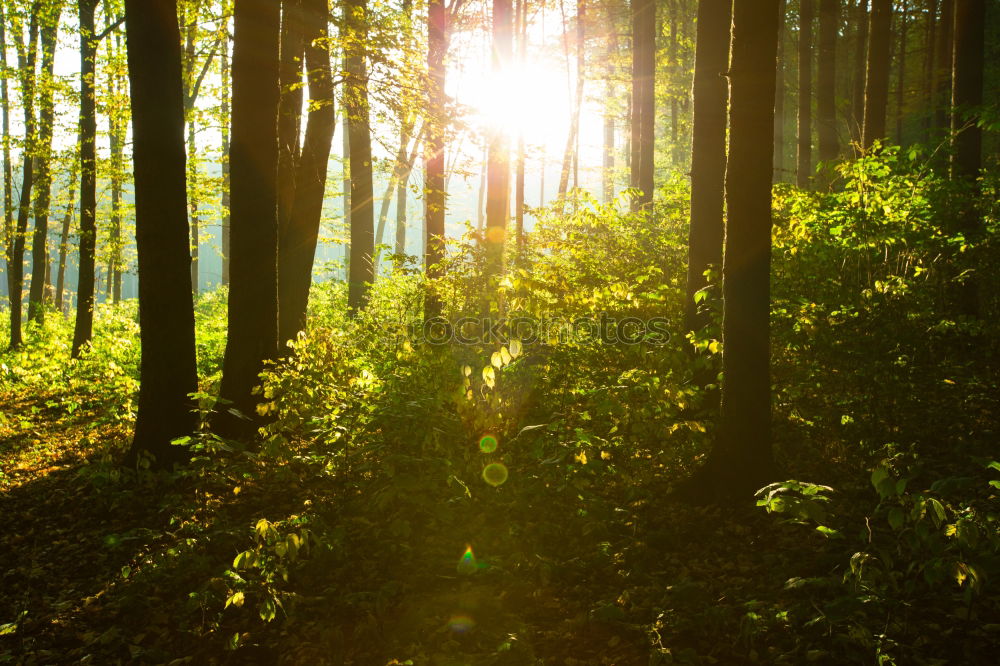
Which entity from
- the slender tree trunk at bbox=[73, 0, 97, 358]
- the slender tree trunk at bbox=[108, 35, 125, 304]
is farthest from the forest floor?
the slender tree trunk at bbox=[73, 0, 97, 358]

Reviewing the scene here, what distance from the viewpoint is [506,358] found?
532cm

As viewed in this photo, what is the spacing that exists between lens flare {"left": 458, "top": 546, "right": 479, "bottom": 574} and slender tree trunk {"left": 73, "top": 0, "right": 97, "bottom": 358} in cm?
1268

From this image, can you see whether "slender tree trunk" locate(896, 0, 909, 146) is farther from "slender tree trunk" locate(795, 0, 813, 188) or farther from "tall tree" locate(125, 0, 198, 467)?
"tall tree" locate(125, 0, 198, 467)

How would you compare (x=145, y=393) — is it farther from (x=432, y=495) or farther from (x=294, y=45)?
(x=294, y=45)

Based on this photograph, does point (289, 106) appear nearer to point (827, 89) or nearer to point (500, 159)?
point (500, 159)

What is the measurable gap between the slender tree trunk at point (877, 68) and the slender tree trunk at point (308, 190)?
10.4 metres

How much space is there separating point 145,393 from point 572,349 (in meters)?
4.55

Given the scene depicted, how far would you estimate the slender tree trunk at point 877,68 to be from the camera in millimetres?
12633

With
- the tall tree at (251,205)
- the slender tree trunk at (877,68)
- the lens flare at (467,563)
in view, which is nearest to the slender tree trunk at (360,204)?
the tall tree at (251,205)

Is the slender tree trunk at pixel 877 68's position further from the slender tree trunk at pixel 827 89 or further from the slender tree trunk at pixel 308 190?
the slender tree trunk at pixel 308 190

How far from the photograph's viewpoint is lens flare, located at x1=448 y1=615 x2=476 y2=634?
4.02 metres

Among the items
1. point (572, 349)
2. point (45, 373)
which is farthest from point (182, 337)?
point (45, 373)

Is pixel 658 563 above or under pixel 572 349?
under

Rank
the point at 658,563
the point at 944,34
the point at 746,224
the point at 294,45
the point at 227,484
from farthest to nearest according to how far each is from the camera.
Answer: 1. the point at 944,34
2. the point at 294,45
3. the point at 227,484
4. the point at 746,224
5. the point at 658,563
